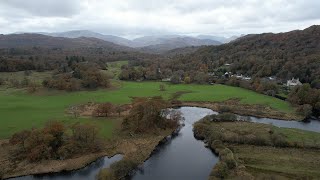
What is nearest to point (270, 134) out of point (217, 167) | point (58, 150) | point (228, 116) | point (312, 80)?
point (228, 116)

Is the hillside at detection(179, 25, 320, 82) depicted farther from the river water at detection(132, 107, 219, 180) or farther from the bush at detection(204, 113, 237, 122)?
the river water at detection(132, 107, 219, 180)

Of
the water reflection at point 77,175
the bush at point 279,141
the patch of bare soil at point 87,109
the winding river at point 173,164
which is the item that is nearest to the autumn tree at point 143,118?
the winding river at point 173,164

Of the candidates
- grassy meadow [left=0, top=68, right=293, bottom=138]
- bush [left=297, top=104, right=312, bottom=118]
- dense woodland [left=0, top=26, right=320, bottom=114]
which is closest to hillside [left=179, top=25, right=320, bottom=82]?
dense woodland [left=0, top=26, right=320, bottom=114]

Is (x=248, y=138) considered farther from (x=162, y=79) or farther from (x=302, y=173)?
(x=162, y=79)

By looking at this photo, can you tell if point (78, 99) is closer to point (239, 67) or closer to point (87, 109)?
point (87, 109)

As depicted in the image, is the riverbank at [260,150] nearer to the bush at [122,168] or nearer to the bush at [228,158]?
the bush at [228,158]
